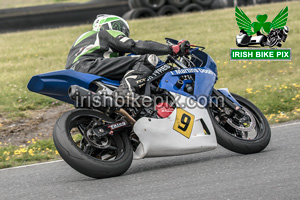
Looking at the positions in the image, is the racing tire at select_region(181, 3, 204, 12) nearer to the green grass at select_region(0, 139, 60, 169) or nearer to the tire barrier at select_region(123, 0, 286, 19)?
the tire barrier at select_region(123, 0, 286, 19)

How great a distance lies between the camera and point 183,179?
4.56m

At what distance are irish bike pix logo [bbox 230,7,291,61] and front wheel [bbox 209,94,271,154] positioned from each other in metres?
6.23

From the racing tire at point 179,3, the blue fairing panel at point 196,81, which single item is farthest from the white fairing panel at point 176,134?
the racing tire at point 179,3

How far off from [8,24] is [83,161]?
1550cm

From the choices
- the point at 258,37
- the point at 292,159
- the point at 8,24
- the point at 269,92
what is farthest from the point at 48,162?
the point at 8,24

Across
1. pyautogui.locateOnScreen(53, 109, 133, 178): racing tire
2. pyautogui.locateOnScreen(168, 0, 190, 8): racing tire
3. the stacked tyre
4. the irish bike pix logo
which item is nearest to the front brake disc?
pyautogui.locateOnScreen(53, 109, 133, 178): racing tire

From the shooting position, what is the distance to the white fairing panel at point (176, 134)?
5.01m

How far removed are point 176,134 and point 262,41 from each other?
822cm

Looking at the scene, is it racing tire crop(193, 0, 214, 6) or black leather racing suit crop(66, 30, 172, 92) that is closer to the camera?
black leather racing suit crop(66, 30, 172, 92)

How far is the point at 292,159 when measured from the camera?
5020 mm

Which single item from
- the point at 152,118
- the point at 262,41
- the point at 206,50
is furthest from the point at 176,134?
the point at 262,41

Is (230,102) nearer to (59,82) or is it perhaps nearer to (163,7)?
(59,82)

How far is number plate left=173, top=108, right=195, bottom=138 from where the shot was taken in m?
5.17

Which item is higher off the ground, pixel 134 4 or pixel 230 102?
pixel 230 102
